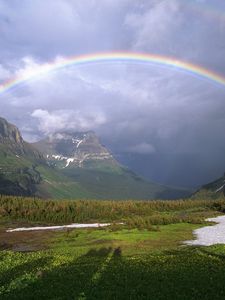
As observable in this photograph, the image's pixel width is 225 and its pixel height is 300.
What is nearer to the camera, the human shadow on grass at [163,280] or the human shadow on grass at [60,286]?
the human shadow on grass at [163,280]

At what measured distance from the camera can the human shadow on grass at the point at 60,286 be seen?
27969mm

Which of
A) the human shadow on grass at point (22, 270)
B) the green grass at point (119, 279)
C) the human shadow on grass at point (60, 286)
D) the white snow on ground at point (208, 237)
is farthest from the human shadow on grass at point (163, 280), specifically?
the white snow on ground at point (208, 237)

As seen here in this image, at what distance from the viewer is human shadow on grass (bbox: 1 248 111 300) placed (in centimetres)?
2797

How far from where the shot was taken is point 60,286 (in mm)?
31250

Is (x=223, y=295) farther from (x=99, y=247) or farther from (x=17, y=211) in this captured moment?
(x=17, y=211)

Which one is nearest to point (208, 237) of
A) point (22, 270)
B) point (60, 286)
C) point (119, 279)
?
point (22, 270)

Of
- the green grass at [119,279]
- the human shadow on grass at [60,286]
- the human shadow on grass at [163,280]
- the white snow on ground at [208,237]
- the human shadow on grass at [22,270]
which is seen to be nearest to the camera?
the human shadow on grass at [163,280]

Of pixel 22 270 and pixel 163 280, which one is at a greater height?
pixel 22 270

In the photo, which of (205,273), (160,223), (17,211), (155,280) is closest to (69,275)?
(155,280)

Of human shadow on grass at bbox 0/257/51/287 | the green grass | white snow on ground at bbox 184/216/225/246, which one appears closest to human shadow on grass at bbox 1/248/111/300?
the green grass

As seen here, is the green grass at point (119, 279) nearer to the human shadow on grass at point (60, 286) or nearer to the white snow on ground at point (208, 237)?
the human shadow on grass at point (60, 286)

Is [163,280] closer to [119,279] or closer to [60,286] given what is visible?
[119,279]

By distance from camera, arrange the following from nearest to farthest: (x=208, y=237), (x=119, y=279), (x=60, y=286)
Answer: (x=60, y=286) < (x=119, y=279) < (x=208, y=237)

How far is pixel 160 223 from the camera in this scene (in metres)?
129
